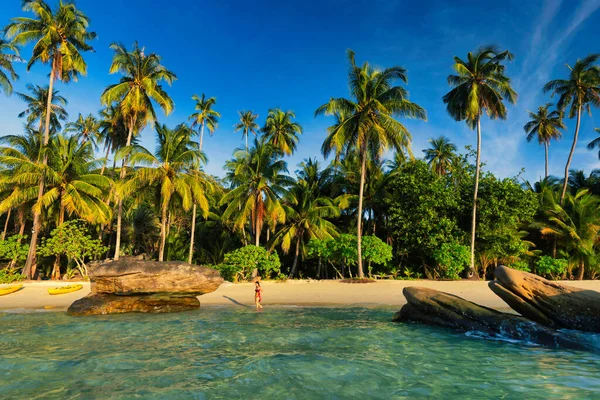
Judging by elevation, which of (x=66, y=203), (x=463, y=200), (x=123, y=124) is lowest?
(x=66, y=203)

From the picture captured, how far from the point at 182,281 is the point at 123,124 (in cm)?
2291

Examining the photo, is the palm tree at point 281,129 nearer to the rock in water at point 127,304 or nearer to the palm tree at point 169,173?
the palm tree at point 169,173

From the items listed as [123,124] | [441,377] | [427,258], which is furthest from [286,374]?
[123,124]

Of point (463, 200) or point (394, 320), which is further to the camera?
point (463, 200)

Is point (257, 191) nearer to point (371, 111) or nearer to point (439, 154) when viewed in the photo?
point (371, 111)

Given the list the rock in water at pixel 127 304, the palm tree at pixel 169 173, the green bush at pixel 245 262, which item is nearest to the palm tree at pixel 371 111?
the green bush at pixel 245 262

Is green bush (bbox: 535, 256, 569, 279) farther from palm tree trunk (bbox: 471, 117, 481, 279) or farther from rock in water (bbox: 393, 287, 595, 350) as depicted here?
rock in water (bbox: 393, 287, 595, 350)

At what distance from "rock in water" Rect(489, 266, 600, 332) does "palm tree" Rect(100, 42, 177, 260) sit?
24689mm

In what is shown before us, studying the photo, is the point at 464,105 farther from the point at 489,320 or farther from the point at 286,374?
the point at 286,374

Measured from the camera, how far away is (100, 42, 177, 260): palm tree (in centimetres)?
2573

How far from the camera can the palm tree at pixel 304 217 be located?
2761cm

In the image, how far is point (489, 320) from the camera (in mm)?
9672

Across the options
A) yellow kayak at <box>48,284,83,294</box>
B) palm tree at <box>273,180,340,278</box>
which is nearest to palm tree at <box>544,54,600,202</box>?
palm tree at <box>273,180,340,278</box>

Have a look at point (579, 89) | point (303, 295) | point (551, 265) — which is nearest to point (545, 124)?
point (579, 89)
